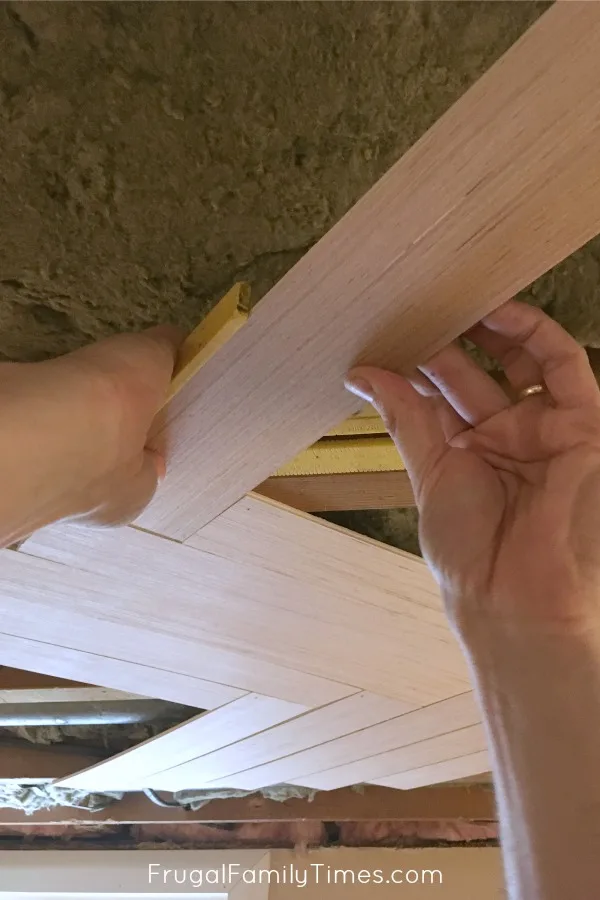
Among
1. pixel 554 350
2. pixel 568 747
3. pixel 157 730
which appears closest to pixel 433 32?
pixel 554 350

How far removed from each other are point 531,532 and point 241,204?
16.5 inches

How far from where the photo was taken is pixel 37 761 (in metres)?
2.09

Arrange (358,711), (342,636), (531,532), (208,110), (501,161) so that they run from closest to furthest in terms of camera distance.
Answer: (501,161)
(208,110)
(531,532)
(342,636)
(358,711)

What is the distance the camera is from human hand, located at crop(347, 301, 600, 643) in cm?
67

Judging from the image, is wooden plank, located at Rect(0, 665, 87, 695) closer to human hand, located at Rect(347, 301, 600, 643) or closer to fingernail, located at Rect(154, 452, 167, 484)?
fingernail, located at Rect(154, 452, 167, 484)

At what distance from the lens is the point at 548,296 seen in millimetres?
734

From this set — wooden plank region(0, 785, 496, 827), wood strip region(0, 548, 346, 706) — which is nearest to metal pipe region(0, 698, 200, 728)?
wood strip region(0, 548, 346, 706)

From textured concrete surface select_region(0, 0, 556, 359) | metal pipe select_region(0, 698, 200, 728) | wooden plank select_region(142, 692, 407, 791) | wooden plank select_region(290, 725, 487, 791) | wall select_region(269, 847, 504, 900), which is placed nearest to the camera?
textured concrete surface select_region(0, 0, 556, 359)

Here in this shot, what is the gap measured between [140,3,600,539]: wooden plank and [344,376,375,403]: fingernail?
15 millimetres

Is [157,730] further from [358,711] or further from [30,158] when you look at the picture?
[30,158]

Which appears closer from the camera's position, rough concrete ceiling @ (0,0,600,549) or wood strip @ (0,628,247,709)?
rough concrete ceiling @ (0,0,600,549)

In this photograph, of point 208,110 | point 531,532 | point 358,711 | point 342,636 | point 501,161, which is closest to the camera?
point 501,161

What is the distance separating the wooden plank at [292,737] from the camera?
56.1 inches

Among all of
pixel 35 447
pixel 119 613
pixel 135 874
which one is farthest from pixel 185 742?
pixel 35 447
